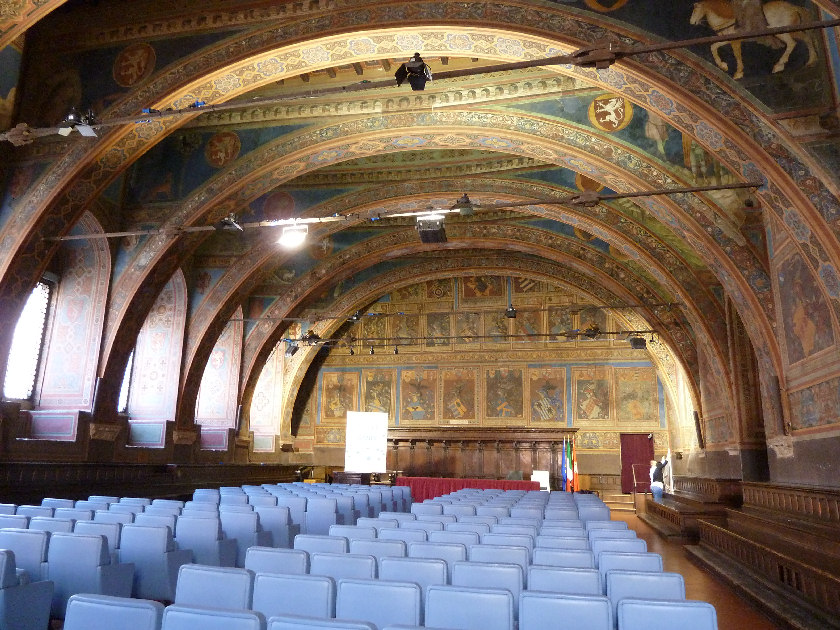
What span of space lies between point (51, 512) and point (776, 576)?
8027 mm

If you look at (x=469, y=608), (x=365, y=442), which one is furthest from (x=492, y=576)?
(x=365, y=442)

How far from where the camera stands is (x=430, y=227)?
995 centimetres

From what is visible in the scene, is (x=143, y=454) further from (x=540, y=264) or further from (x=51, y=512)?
(x=540, y=264)

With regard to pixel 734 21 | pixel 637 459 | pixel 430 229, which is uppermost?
pixel 734 21

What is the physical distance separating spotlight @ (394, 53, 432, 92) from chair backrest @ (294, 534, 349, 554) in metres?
4.09

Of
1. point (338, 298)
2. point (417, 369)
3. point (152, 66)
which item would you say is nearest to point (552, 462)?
point (417, 369)

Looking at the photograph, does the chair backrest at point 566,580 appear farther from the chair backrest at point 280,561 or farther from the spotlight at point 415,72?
the spotlight at point 415,72

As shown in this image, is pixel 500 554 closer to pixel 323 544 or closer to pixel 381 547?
pixel 381 547

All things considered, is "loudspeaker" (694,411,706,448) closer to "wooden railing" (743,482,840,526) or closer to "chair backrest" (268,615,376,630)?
"wooden railing" (743,482,840,526)

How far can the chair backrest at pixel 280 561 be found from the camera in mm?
3852

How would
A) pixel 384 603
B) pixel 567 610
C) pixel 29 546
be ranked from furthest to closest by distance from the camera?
pixel 29 546 → pixel 384 603 → pixel 567 610

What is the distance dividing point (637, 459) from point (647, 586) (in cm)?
2202

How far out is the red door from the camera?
78.8 ft

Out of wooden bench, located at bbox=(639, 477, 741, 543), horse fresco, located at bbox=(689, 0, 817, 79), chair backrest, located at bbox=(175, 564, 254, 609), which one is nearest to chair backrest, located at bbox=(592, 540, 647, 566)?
chair backrest, located at bbox=(175, 564, 254, 609)
